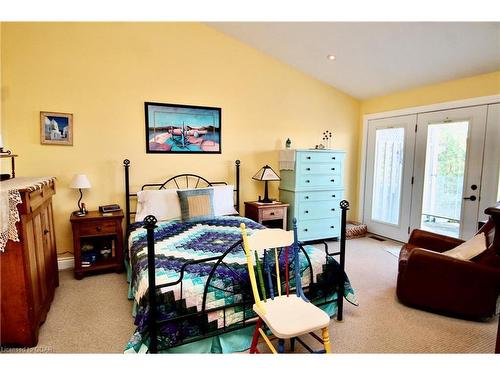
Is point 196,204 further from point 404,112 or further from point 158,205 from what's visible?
point 404,112

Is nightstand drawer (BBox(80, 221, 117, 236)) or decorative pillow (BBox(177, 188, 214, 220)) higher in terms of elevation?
decorative pillow (BBox(177, 188, 214, 220))

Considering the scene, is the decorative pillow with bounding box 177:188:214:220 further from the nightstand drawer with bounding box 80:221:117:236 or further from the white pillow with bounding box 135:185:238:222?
the nightstand drawer with bounding box 80:221:117:236

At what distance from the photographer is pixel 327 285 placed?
2328mm

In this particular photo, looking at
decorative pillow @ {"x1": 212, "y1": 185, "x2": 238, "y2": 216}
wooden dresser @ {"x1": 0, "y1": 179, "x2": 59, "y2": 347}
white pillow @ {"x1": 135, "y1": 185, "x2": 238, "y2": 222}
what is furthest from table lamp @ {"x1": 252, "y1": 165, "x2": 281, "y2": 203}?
Answer: wooden dresser @ {"x1": 0, "y1": 179, "x2": 59, "y2": 347}

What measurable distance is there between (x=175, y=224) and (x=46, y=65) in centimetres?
219

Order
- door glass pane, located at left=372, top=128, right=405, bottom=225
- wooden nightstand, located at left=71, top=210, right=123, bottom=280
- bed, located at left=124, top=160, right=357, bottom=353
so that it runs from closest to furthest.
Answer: bed, located at left=124, top=160, right=357, bottom=353 → wooden nightstand, located at left=71, top=210, right=123, bottom=280 → door glass pane, located at left=372, top=128, right=405, bottom=225

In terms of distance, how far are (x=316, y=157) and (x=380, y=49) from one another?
5.02ft

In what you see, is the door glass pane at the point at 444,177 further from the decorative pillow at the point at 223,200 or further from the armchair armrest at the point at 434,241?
the decorative pillow at the point at 223,200

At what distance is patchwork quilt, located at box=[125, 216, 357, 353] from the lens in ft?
5.77

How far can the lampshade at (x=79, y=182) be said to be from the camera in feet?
10.3

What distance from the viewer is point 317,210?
169 inches

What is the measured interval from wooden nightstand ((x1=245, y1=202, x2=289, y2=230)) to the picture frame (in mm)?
907
